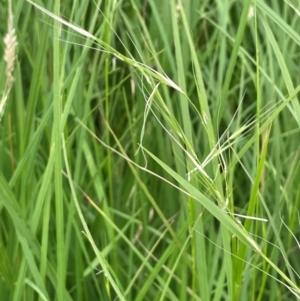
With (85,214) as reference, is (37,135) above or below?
above

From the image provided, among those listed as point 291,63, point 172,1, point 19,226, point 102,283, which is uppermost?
point 172,1

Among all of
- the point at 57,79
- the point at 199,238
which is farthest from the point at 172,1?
the point at 199,238

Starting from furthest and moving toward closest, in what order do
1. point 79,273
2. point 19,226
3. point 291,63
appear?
1. point 291,63
2. point 79,273
3. point 19,226

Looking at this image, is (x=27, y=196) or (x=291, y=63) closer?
(x=27, y=196)

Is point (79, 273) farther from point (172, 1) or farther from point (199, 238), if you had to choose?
point (172, 1)

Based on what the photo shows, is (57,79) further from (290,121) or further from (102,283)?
(290,121)

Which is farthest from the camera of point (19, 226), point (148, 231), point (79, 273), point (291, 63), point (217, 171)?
point (291, 63)
